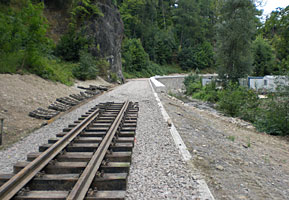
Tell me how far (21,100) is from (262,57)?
151ft

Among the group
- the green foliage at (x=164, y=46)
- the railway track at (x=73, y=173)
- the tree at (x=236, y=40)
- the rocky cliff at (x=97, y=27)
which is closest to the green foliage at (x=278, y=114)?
the railway track at (x=73, y=173)

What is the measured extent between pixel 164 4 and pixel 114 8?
174 feet

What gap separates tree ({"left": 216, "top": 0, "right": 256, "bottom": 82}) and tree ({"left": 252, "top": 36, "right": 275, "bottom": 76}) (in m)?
15.3

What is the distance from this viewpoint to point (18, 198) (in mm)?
2828

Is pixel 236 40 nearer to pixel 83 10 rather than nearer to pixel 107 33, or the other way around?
pixel 107 33

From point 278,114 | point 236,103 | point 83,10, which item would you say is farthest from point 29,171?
point 83,10

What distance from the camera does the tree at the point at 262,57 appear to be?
146 feet

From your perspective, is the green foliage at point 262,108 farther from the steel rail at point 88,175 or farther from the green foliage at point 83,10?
the green foliage at point 83,10

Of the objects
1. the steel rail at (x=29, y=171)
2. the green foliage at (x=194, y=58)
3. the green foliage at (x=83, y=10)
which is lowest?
the steel rail at (x=29, y=171)

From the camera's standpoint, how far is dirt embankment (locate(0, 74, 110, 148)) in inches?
285

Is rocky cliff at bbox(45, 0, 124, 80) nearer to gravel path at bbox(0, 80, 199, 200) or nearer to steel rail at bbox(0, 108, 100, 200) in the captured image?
gravel path at bbox(0, 80, 199, 200)

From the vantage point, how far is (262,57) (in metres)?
45.6

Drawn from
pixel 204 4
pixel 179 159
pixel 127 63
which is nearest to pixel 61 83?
pixel 179 159

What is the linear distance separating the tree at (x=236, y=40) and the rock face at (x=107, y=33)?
14.9 meters
